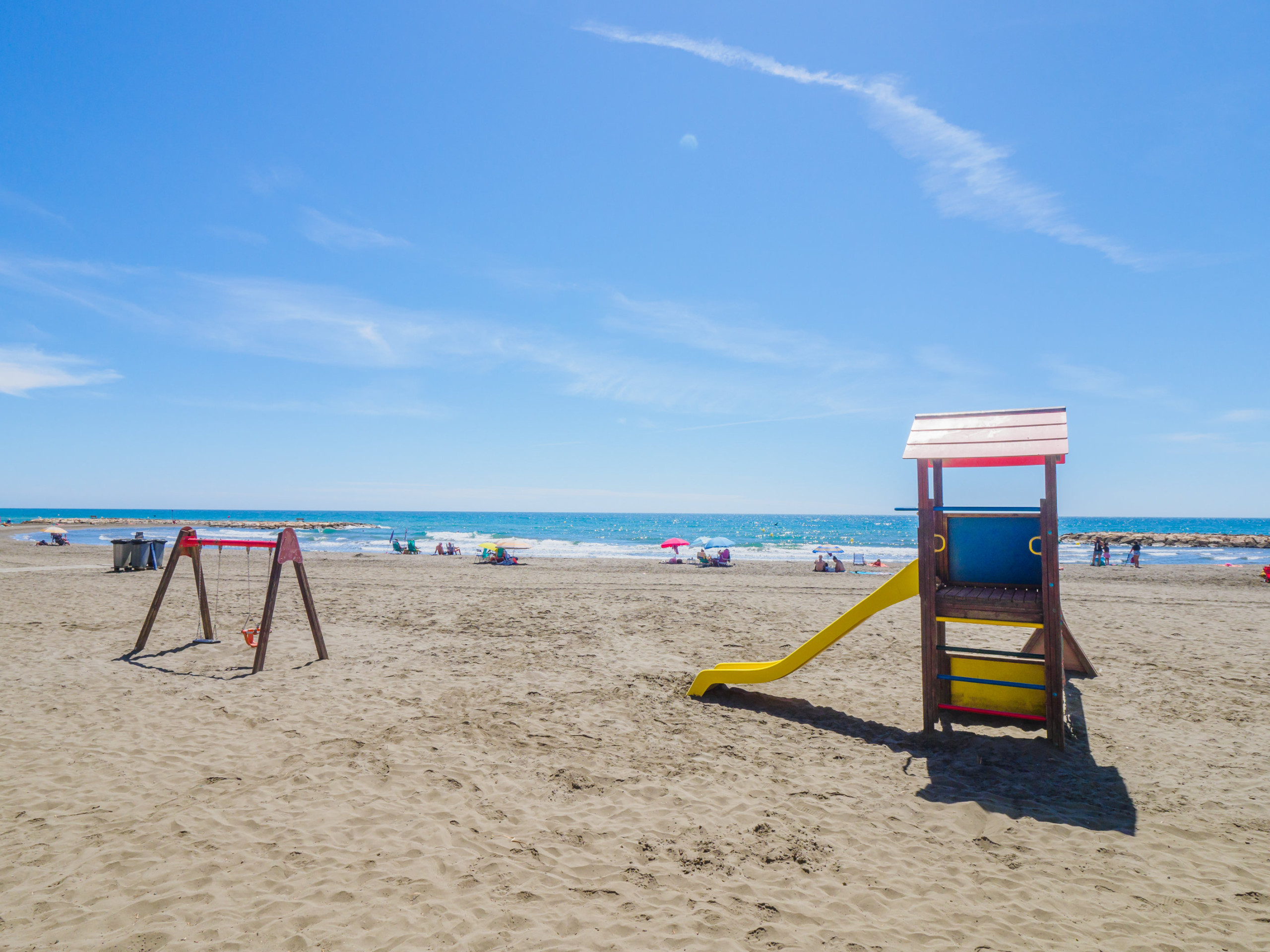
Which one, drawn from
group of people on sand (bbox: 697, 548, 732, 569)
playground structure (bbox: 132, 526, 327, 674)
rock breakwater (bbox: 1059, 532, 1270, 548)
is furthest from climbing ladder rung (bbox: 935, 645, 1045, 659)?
rock breakwater (bbox: 1059, 532, 1270, 548)

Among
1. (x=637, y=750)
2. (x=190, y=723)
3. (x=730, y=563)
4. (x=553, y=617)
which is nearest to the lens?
(x=637, y=750)

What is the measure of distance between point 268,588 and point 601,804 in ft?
25.3

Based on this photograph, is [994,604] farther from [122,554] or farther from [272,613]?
[122,554]

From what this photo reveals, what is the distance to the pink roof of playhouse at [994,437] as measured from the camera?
6.55 metres

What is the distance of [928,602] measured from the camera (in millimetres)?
6914

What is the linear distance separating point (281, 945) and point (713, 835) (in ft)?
9.33

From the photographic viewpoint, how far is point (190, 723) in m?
6.99

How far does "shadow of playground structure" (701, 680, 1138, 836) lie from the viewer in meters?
5.25

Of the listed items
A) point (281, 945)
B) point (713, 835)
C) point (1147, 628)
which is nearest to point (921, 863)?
point (713, 835)

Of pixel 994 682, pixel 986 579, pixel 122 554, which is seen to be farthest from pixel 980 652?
pixel 122 554

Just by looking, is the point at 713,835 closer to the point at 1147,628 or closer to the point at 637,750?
the point at 637,750

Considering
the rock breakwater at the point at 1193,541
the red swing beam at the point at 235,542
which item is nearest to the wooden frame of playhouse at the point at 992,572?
the red swing beam at the point at 235,542

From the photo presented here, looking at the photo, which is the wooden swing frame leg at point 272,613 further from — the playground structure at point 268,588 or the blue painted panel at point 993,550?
the blue painted panel at point 993,550

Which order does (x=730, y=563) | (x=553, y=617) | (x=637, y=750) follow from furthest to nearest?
(x=730, y=563), (x=553, y=617), (x=637, y=750)
